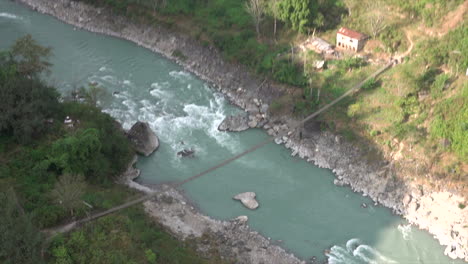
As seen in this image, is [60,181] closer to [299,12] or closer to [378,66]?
[299,12]

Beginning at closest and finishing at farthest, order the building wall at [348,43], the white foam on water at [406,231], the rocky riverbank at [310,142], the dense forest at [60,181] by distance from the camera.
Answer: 1. the dense forest at [60,181]
2. the white foam on water at [406,231]
3. the rocky riverbank at [310,142]
4. the building wall at [348,43]

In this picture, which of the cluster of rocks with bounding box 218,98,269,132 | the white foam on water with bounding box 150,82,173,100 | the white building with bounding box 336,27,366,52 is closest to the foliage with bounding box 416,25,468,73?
the white building with bounding box 336,27,366,52

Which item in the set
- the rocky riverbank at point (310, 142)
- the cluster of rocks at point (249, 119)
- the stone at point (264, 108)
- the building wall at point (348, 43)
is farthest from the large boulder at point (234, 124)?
the building wall at point (348, 43)

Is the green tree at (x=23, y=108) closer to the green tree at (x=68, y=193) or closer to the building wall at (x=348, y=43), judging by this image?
the green tree at (x=68, y=193)

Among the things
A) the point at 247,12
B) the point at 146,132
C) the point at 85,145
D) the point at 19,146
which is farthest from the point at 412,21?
the point at 19,146

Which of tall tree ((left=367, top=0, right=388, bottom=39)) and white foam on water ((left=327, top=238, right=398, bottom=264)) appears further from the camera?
tall tree ((left=367, top=0, right=388, bottom=39))

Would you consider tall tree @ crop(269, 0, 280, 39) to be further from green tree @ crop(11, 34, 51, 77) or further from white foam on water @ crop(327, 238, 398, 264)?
white foam on water @ crop(327, 238, 398, 264)
